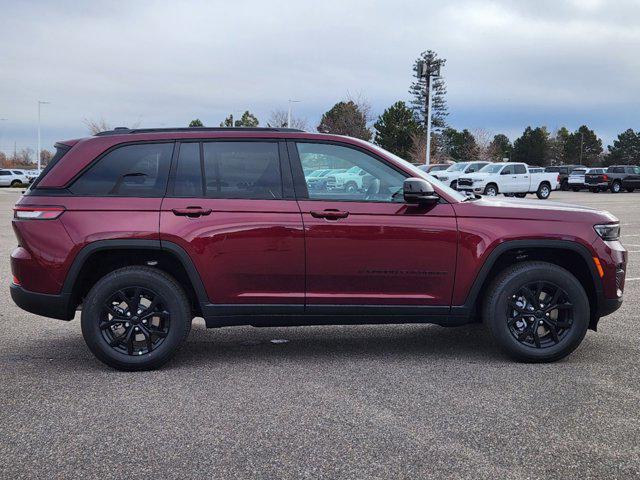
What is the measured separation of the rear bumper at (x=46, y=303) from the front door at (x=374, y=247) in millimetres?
1781

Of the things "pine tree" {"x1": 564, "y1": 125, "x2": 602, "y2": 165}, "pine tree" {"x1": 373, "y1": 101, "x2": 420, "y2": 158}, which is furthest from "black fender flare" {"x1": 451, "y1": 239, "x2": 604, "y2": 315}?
"pine tree" {"x1": 564, "y1": 125, "x2": 602, "y2": 165}

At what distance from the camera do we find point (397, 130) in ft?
211

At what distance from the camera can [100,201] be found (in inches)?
182

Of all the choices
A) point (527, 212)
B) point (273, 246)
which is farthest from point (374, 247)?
point (527, 212)

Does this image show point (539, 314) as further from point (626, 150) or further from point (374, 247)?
point (626, 150)

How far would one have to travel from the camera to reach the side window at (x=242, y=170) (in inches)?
185

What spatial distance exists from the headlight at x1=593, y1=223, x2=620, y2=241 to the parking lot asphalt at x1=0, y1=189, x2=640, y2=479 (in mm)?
959

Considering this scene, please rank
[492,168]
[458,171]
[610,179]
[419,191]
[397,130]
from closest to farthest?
[419,191] < [492,168] < [458,171] < [610,179] < [397,130]

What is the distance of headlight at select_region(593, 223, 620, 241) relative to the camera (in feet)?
15.8

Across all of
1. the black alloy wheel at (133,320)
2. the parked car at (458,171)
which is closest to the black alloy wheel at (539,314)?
the black alloy wheel at (133,320)

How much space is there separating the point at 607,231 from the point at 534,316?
2.87 ft

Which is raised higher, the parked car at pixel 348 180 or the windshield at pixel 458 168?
the windshield at pixel 458 168

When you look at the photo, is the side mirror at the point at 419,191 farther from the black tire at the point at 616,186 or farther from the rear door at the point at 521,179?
the black tire at the point at 616,186

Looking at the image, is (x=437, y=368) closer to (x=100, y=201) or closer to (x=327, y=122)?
(x=100, y=201)
